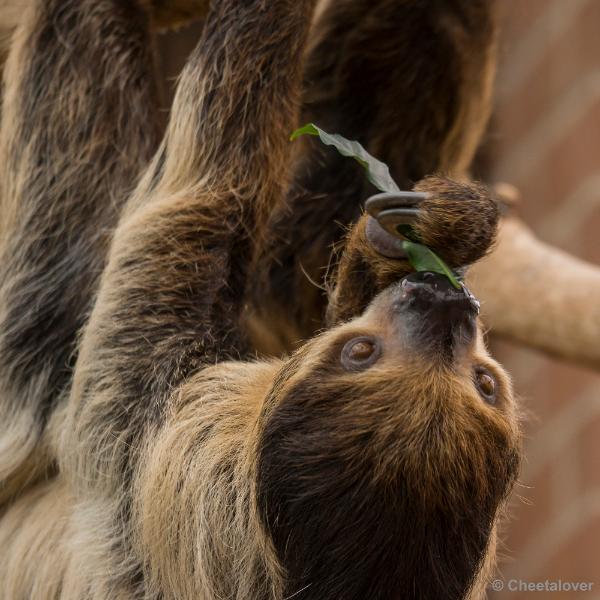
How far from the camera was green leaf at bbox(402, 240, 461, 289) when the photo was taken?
336 cm

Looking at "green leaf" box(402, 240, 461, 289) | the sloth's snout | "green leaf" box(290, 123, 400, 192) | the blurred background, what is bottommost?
the blurred background

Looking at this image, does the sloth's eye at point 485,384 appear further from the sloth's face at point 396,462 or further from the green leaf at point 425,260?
the green leaf at point 425,260

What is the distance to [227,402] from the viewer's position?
3830 millimetres

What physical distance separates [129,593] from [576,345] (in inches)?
73.9

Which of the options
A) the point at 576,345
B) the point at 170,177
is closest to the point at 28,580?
the point at 170,177

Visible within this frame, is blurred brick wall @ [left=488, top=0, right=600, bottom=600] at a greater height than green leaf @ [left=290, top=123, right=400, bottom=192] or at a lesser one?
lesser

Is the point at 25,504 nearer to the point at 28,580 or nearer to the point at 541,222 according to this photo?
the point at 28,580

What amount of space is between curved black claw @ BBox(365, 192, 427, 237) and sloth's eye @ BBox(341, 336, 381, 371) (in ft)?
0.91

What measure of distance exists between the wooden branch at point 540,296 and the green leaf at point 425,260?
141 cm

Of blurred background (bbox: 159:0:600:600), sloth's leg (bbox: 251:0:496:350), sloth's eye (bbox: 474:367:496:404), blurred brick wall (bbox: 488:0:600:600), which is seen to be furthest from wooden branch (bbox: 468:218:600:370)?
sloth's eye (bbox: 474:367:496:404)

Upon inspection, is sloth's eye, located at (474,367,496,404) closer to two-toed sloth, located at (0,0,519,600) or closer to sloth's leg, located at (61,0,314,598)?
two-toed sloth, located at (0,0,519,600)


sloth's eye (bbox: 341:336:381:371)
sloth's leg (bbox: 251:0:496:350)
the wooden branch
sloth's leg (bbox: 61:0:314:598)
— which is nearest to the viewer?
sloth's eye (bbox: 341:336:381:371)

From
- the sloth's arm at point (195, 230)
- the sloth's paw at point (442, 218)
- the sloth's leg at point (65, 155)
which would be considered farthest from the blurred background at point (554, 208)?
the sloth's paw at point (442, 218)

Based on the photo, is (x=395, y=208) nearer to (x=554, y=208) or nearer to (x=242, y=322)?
(x=242, y=322)
